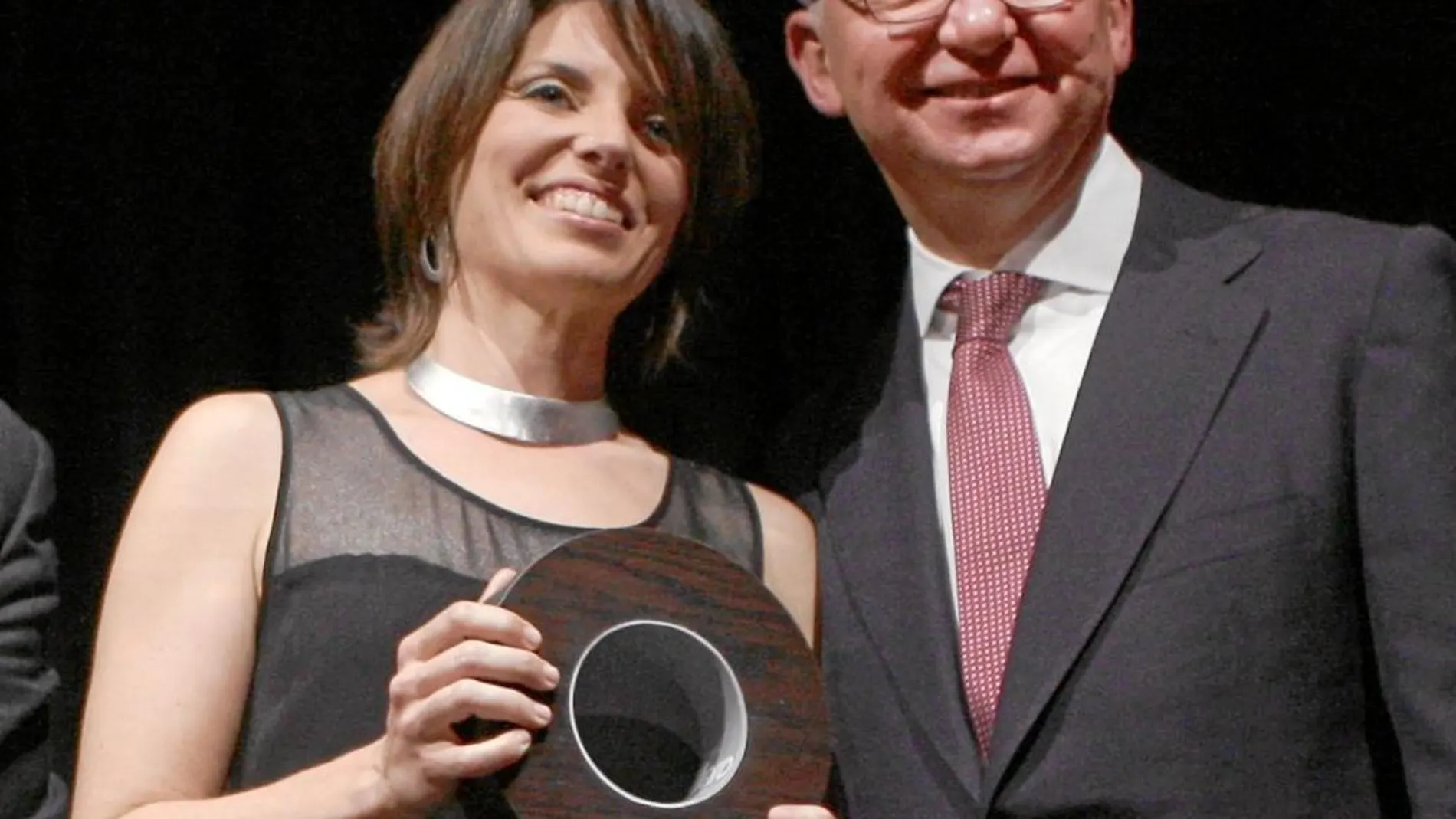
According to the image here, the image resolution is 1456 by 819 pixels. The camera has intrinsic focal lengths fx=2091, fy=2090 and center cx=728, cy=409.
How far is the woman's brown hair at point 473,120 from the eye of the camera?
1.92m

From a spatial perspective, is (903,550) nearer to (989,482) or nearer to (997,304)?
(989,482)

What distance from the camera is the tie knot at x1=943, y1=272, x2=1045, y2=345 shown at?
1922 mm

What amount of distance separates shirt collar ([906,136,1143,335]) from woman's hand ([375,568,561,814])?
64 centimetres

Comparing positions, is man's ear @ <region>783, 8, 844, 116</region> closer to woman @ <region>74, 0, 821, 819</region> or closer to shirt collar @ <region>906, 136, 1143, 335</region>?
woman @ <region>74, 0, 821, 819</region>

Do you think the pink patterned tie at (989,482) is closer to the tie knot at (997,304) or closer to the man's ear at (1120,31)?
the tie knot at (997,304)

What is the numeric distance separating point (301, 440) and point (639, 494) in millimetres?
313

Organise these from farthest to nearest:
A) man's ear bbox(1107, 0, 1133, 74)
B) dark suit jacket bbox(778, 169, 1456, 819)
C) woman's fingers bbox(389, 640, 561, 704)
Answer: man's ear bbox(1107, 0, 1133, 74) → dark suit jacket bbox(778, 169, 1456, 819) → woman's fingers bbox(389, 640, 561, 704)

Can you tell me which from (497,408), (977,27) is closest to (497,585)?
(497,408)

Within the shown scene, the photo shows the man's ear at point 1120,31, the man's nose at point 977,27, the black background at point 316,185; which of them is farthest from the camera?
the black background at point 316,185

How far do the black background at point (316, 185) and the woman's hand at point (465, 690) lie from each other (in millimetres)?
828

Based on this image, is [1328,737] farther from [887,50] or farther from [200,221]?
[200,221]

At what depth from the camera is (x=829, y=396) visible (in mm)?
2086

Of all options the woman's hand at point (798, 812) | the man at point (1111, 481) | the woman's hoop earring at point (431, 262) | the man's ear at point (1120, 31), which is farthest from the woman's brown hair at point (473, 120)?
the woman's hand at point (798, 812)

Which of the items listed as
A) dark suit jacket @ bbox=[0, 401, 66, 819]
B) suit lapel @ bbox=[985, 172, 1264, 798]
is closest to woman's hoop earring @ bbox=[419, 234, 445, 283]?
dark suit jacket @ bbox=[0, 401, 66, 819]
